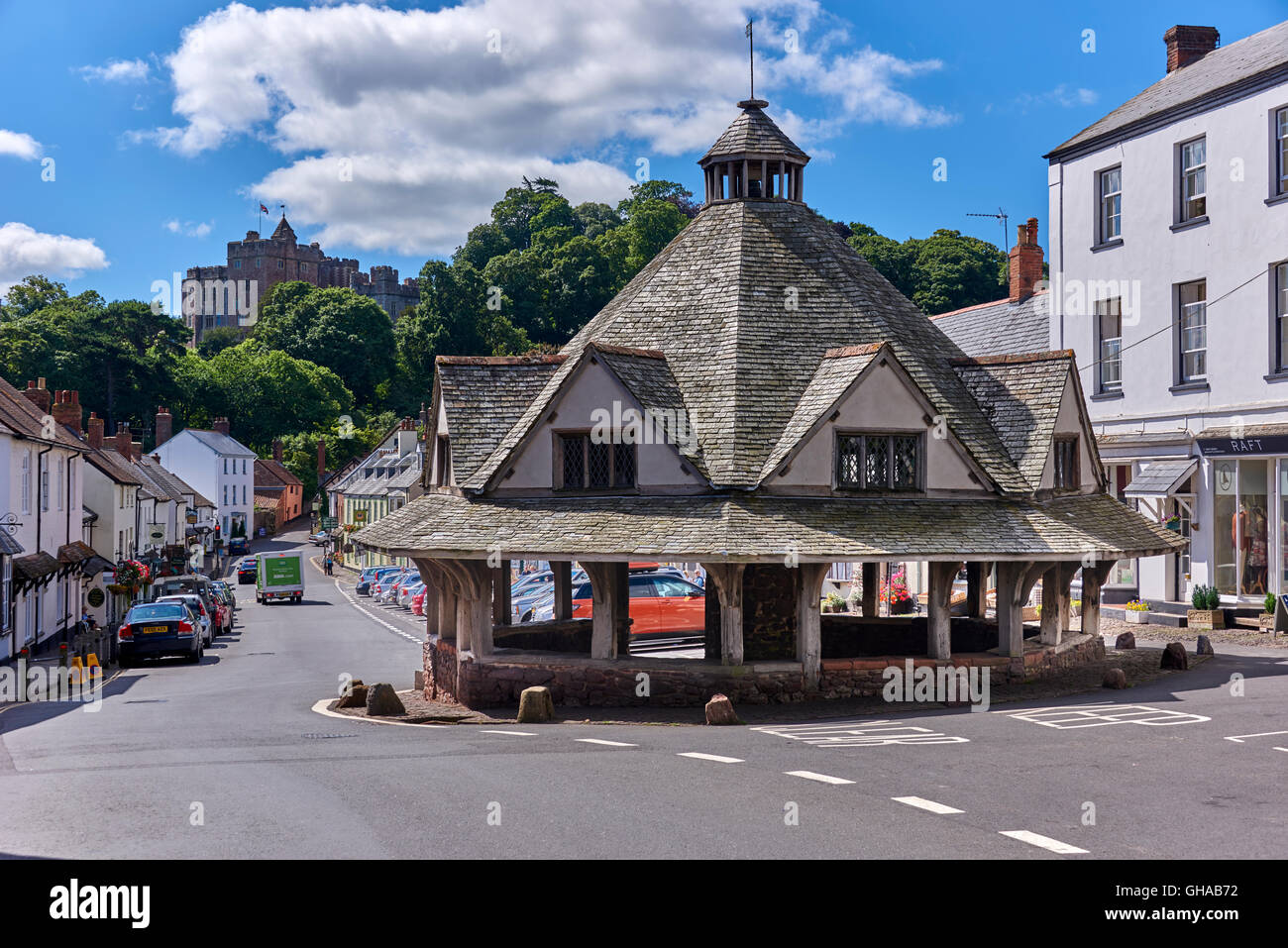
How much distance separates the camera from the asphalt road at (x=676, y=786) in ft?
30.0

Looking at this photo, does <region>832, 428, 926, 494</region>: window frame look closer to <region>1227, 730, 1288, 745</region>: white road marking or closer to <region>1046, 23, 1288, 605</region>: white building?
<region>1227, 730, 1288, 745</region>: white road marking

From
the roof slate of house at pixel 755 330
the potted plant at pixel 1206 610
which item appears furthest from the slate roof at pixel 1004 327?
the roof slate of house at pixel 755 330

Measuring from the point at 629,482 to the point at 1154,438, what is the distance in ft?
48.8

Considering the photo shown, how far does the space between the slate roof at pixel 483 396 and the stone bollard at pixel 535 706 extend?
4432 mm

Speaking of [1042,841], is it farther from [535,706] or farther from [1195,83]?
[1195,83]

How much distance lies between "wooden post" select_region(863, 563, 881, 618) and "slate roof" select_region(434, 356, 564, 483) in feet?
27.4

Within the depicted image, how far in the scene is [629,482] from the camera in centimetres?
1962

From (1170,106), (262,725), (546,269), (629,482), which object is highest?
(546,269)

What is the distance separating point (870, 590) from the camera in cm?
2631

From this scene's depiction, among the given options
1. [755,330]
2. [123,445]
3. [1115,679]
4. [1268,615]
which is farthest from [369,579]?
[1115,679]

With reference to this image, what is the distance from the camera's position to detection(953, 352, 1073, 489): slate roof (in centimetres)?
2062

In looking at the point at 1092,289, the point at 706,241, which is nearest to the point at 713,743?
the point at 706,241

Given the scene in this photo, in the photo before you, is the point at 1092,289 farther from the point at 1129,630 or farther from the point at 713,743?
the point at 713,743

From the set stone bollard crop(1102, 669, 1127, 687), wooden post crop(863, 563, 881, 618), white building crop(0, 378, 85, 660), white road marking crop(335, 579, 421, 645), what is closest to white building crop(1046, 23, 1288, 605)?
wooden post crop(863, 563, 881, 618)
